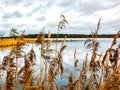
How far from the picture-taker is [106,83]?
486 centimetres

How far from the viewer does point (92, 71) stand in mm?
5426

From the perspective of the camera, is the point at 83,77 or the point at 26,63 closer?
→ the point at 26,63

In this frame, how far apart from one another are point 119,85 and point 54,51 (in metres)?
1.34

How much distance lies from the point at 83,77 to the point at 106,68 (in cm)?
67

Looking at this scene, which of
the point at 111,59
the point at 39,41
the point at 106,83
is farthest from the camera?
the point at 39,41

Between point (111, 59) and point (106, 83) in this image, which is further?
point (111, 59)

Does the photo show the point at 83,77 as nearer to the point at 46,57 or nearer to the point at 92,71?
the point at 92,71

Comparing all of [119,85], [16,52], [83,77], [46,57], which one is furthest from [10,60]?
[119,85]

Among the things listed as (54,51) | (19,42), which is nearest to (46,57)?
(54,51)

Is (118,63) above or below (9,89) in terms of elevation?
above

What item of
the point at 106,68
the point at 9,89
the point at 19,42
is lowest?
the point at 9,89

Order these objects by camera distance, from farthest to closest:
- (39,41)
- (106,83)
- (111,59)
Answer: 1. (39,41)
2. (111,59)
3. (106,83)

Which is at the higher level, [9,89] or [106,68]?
[106,68]

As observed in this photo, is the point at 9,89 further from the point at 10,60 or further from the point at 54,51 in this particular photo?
the point at 54,51
